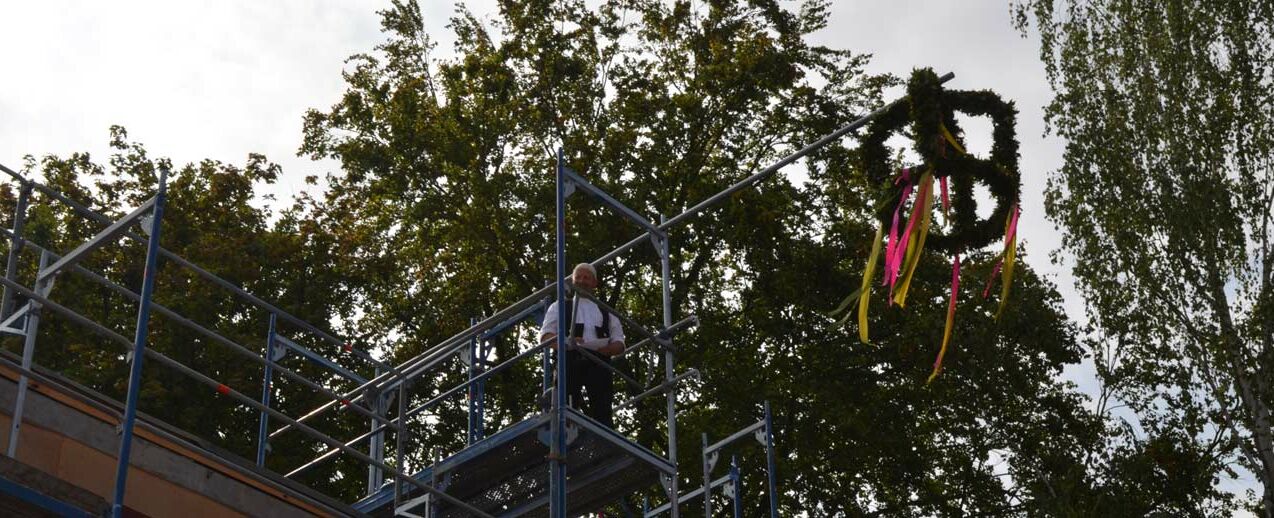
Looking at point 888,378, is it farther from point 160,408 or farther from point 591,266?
point 591,266

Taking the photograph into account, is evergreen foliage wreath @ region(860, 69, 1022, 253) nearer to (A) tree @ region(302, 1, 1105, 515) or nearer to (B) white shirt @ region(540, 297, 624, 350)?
(B) white shirt @ region(540, 297, 624, 350)

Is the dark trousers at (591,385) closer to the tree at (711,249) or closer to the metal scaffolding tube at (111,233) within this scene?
the metal scaffolding tube at (111,233)

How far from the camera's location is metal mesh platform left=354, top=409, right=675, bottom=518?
10086 millimetres

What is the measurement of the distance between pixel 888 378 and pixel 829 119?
A: 178 inches

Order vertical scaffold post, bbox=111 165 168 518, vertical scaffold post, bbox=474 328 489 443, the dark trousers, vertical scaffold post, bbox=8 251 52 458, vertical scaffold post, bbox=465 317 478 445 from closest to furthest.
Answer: vertical scaffold post, bbox=111 165 168 518
vertical scaffold post, bbox=8 251 52 458
the dark trousers
vertical scaffold post, bbox=465 317 478 445
vertical scaffold post, bbox=474 328 489 443

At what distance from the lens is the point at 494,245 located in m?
24.8

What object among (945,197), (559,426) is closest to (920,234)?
(945,197)

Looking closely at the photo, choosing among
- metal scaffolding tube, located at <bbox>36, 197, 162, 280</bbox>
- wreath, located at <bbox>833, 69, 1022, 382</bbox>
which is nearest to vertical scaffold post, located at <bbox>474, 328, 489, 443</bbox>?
wreath, located at <bbox>833, 69, 1022, 382</bbox>

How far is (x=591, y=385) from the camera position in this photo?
36.5ft

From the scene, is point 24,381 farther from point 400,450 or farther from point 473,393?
point 473,393

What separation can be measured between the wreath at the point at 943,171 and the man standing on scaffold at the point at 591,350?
→ 1.73 meters

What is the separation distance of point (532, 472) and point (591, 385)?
82 centimetres

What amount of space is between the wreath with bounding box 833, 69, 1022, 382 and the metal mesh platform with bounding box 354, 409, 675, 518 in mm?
1805

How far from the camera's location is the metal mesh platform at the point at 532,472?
1009cm
